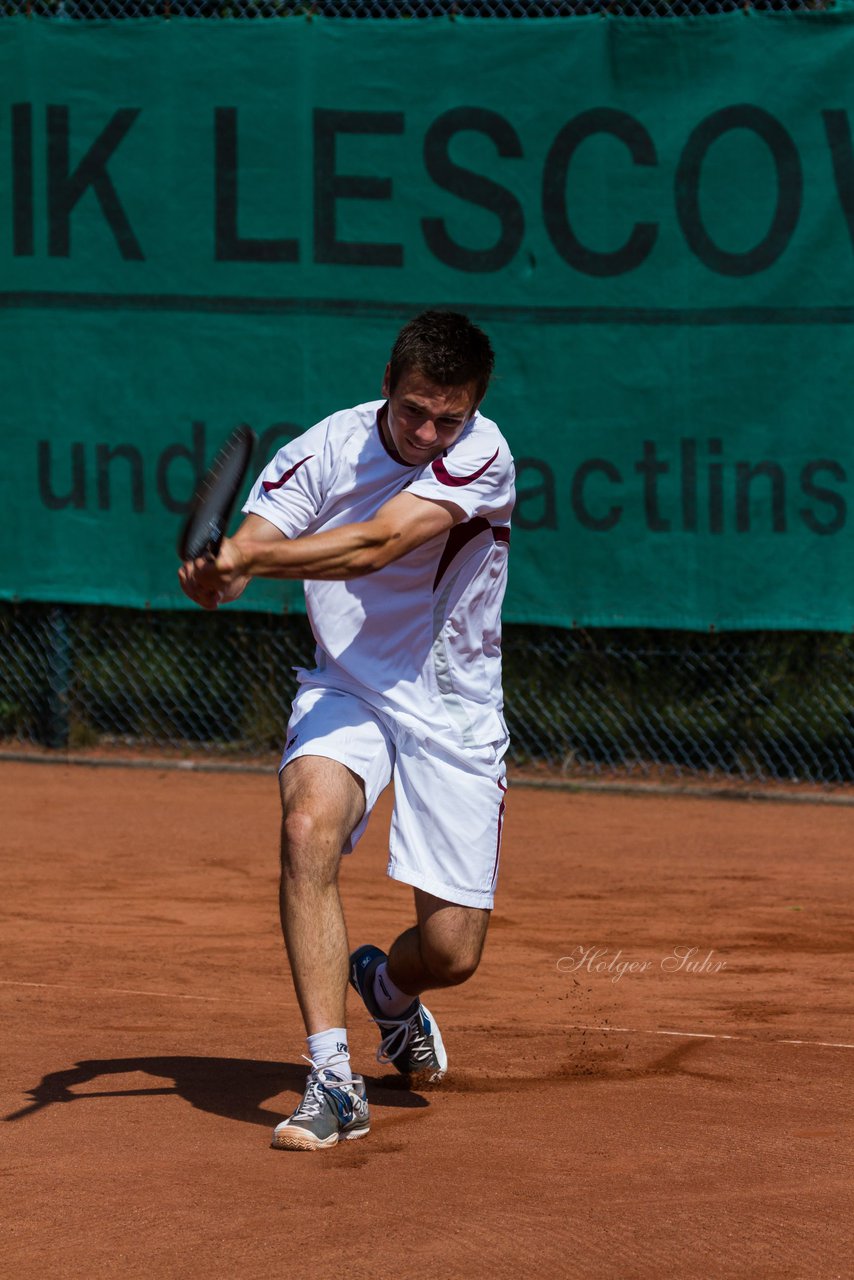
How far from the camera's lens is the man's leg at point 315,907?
143 inches

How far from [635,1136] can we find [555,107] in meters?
5.67

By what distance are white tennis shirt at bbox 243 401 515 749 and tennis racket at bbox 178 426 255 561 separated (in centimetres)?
23

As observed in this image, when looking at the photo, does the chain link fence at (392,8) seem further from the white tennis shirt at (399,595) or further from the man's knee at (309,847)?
the man's knee at (309,847)

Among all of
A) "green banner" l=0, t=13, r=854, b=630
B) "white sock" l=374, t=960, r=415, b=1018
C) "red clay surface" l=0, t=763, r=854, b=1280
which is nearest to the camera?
"red clay surface" l=0, t=763, r=854, b=1280

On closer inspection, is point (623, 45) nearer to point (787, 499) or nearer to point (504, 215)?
point (504, 215)

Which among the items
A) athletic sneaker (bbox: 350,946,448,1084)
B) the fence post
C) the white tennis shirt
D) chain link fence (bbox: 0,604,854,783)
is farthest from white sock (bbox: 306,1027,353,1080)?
the fence post

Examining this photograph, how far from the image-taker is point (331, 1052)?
3607 millimetres

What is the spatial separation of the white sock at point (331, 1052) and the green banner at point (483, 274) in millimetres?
4613

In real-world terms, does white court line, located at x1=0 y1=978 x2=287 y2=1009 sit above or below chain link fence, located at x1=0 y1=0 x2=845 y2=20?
below

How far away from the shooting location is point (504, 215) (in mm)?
8211

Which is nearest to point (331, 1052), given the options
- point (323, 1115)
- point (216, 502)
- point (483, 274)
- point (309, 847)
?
point (323, 1115)

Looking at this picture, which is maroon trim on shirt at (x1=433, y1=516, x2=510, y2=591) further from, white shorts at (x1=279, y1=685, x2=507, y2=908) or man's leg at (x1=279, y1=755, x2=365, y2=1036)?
man's leg at (x1=279, y1=755, x2=365, y2=1036)

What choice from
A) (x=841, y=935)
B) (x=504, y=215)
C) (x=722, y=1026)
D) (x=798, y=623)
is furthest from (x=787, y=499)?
(x=722, y=1026)

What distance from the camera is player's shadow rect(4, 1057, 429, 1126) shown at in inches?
153
